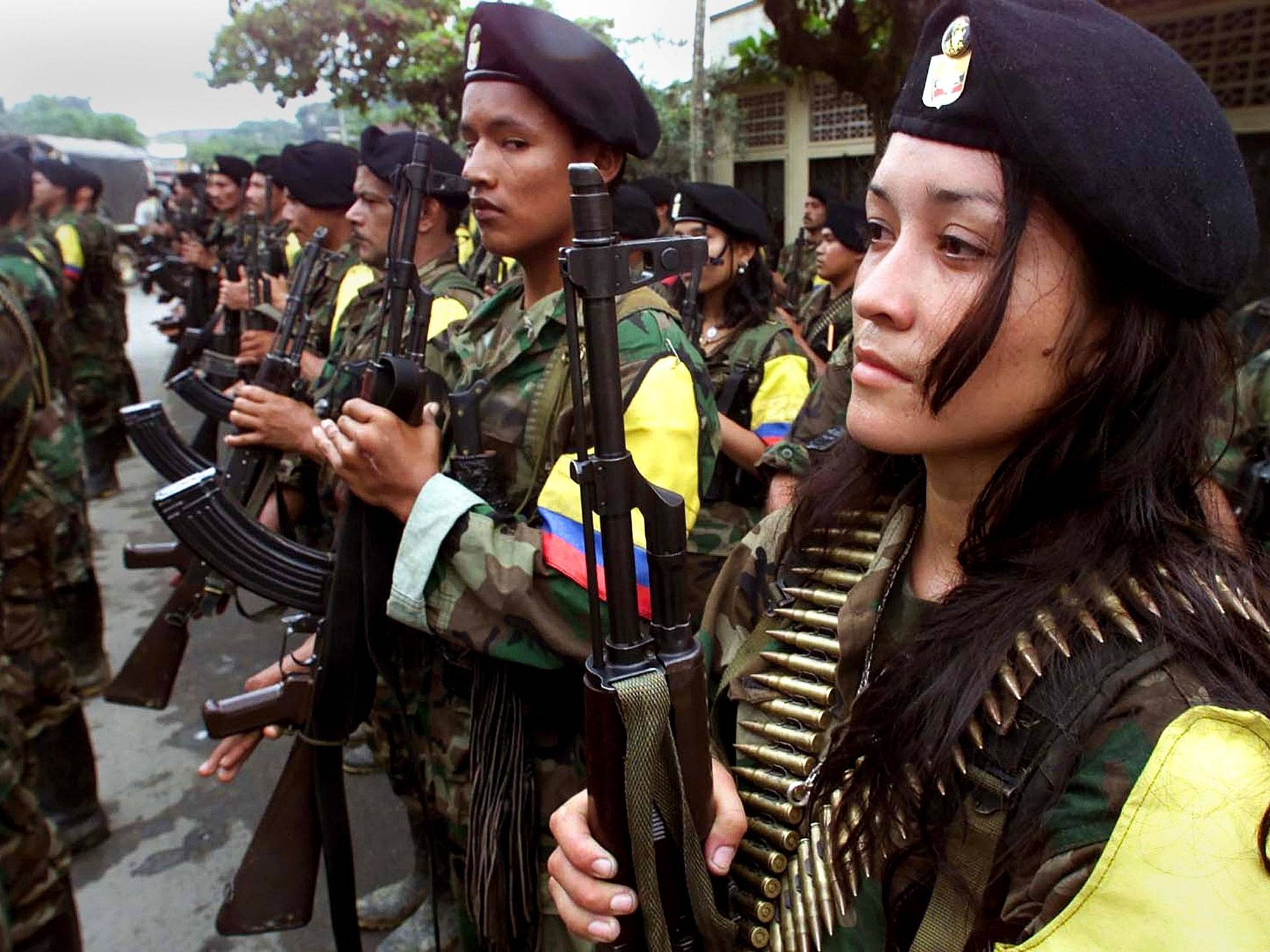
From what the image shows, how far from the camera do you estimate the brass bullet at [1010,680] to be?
936 mm

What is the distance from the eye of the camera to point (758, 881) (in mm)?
1208

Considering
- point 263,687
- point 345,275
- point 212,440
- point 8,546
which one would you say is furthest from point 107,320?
point 263,687

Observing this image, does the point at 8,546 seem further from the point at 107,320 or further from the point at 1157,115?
the point at 107,320

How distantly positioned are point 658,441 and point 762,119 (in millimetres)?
12261

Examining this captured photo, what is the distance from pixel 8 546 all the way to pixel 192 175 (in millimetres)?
10991

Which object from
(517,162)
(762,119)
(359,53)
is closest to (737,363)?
(517,162)

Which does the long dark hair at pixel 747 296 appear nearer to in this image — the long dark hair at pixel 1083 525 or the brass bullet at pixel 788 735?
the brass bullet at pixel 788 735

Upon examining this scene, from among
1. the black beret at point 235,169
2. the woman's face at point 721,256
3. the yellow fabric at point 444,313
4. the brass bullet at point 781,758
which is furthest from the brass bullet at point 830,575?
the black beret at point 235,169

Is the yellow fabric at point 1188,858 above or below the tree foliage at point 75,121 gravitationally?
below

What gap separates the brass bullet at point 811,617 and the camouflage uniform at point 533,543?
41 cm

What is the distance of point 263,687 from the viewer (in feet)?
7.63

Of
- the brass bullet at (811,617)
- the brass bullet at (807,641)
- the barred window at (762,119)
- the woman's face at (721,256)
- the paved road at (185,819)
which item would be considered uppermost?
the barred window at (762,119)

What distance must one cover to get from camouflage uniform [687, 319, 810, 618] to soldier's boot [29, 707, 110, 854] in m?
2.45

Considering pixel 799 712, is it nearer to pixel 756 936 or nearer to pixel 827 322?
pixel 756 936
